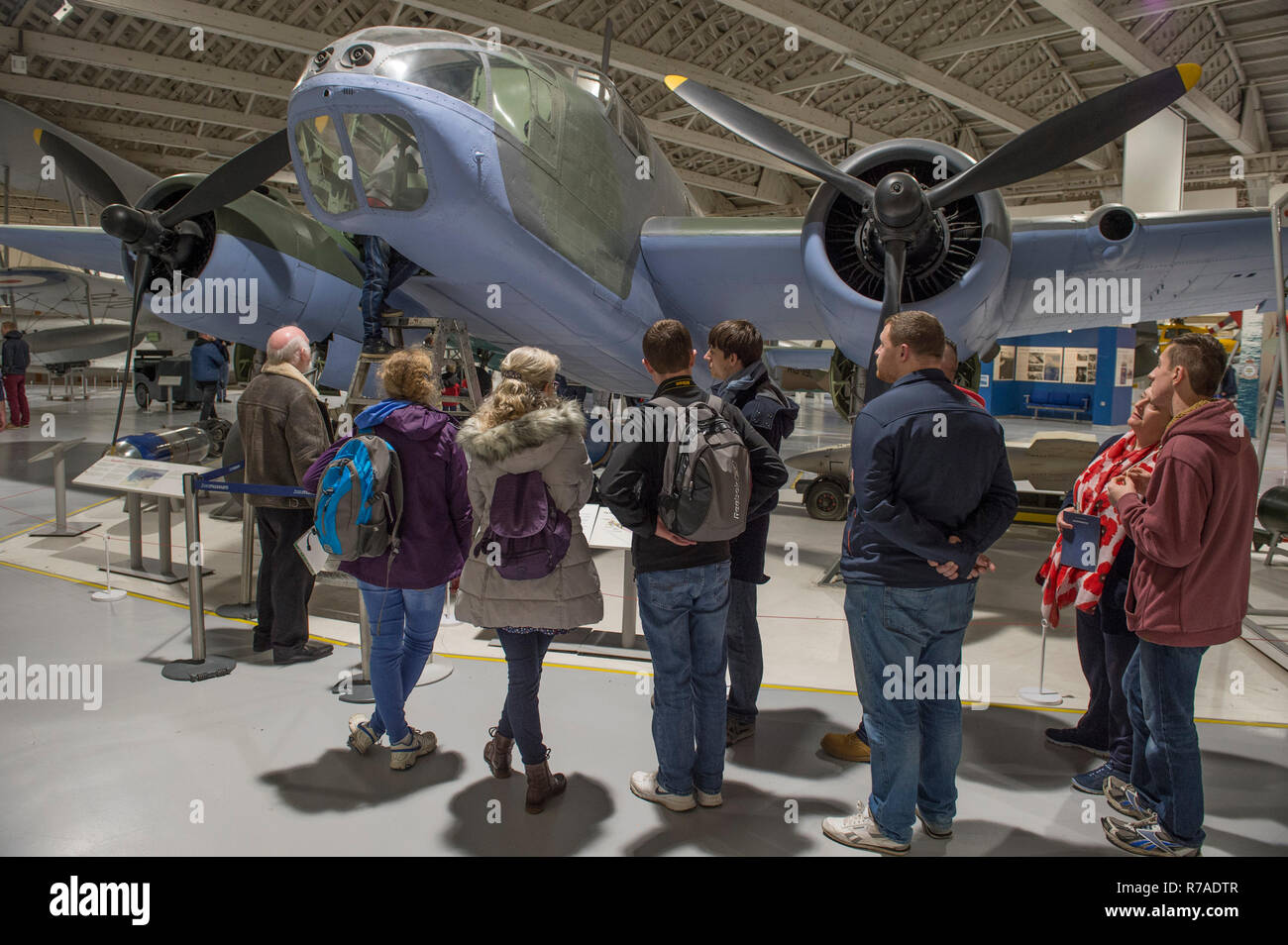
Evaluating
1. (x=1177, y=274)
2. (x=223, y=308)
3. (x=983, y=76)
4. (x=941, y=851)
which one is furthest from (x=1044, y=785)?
(x=983, y=76)

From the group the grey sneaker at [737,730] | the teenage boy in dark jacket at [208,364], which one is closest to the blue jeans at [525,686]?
the grey sneaker at [737,730]

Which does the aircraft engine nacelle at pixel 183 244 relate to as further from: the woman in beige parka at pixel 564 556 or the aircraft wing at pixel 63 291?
the aircraft wing at pixel 63 291

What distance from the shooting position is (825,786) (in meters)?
3.40

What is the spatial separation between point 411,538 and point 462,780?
3.55ft

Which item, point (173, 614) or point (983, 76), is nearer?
point (173, 614)

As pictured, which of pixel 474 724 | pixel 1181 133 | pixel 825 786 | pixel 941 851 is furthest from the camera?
pixel 1181 133

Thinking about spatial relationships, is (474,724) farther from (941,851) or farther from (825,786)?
(941,851)

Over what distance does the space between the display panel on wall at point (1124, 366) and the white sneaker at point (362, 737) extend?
23.5 m

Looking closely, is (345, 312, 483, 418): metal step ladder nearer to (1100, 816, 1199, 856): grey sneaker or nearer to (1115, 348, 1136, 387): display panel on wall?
(1100, 816, 1199, 856): grey sneaker

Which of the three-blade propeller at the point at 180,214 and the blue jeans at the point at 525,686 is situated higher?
the three-blade propeller at the point at 180,214

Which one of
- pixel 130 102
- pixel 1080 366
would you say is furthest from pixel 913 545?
pixel 1080 366

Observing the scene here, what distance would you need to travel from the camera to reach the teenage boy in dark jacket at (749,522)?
3.40 meters

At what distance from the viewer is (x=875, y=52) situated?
1321 centimetres

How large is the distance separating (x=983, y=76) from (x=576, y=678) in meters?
17.1
